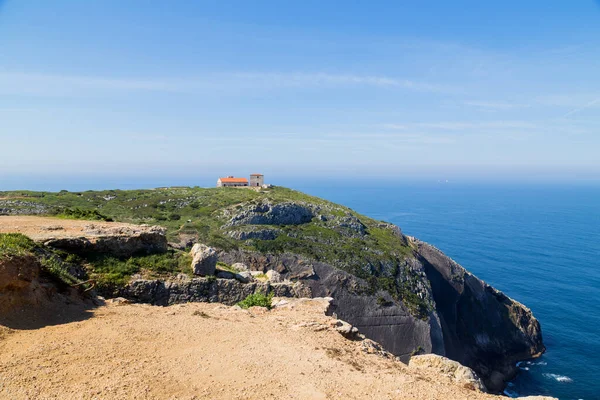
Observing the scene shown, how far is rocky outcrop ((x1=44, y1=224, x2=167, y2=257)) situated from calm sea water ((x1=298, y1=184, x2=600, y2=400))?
4237 centimetres

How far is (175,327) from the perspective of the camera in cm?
1336

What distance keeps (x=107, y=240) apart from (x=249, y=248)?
2392 centimetres

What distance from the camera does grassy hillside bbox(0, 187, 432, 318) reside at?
41.9m

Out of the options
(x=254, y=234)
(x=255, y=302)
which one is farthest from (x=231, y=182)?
(x=255, y=302)

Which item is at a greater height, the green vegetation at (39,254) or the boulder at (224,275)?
the green vegetation at (39,254)

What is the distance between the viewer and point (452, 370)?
41.8 feet

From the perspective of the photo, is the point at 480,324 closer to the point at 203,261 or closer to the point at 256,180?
the point at 203,261

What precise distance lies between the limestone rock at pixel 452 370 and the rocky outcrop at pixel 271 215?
1443 inches

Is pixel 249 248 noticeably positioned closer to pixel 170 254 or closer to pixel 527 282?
pixel 170 254

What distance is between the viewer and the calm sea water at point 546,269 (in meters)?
42.4

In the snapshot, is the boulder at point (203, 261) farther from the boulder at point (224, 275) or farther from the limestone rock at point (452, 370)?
the limestone rock at point (452, 370)

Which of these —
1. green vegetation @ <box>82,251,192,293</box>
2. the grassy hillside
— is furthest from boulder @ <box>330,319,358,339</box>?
the grassy hillside

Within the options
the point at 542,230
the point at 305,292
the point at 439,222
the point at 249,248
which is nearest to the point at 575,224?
the point at 542,230

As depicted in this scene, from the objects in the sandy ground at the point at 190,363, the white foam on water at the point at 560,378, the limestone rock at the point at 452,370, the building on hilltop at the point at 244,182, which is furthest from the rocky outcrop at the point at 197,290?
the building on hilltop at the point at 244,182
